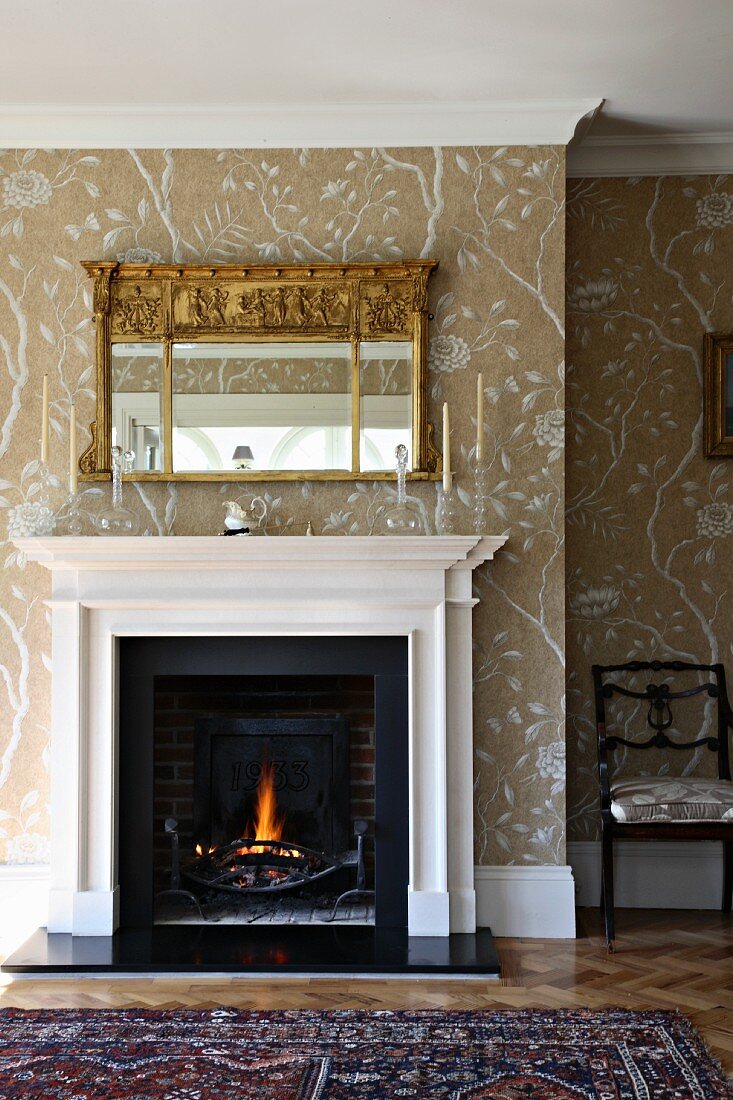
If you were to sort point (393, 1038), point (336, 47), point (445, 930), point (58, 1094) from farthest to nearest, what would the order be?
point (445, 930) < point (336, 47) < point (393, 1038) < point (58, 1094)

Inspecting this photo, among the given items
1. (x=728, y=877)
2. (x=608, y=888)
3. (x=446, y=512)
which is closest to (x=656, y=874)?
(x=728, y=877)

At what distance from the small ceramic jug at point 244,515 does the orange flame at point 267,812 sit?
0.82 metres

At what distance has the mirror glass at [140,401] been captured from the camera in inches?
133

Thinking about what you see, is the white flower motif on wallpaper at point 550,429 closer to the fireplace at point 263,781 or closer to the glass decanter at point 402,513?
the glass decanter at point 402,513

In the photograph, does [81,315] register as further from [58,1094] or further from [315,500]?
[58,1094]

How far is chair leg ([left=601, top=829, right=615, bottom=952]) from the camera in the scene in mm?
3197

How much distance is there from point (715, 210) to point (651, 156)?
301 mm

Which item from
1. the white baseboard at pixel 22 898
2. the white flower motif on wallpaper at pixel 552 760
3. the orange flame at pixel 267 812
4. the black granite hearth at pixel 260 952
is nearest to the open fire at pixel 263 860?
the orange flame at pixel 267 812

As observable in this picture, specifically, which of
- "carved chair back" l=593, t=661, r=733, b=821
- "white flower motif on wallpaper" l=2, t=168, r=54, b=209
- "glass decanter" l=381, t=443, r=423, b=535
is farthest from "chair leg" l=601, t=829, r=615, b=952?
"white flower motif on wallpaper" l=2, t=168, r=54, b=209

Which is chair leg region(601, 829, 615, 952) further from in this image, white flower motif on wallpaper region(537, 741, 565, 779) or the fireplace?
the fireplace

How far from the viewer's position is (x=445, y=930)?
10.5 feet

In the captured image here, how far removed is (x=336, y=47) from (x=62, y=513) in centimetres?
167

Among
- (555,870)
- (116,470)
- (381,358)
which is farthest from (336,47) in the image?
(555,870)

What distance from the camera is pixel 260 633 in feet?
10.7
